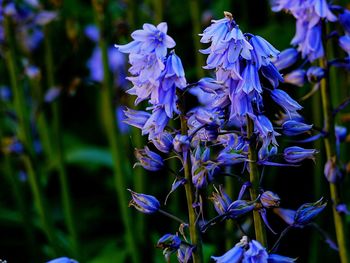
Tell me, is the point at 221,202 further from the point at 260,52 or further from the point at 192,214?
the point at 260,52

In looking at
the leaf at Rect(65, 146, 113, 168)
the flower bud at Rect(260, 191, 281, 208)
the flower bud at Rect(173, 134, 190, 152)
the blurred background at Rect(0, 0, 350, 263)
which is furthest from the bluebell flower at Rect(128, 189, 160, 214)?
the leaf at Rect(65, 146, 113, 168)

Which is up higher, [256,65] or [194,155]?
[256,65]

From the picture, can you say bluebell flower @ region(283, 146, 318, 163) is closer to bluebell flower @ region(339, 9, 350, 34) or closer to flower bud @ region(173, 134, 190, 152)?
flower bud @ region(173, 134, 190, 152)

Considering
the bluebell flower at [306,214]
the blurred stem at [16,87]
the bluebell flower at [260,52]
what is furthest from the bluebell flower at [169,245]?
the blurred stem at [16,87]

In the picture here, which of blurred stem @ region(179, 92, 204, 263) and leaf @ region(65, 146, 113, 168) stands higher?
blurred stem @ region(179, 92, 204, 263)

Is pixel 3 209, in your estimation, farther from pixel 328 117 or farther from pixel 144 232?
pixel 328 117

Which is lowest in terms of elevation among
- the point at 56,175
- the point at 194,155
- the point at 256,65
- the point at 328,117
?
the point at 56,175

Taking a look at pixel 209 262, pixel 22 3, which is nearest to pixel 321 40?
pixel 209 262

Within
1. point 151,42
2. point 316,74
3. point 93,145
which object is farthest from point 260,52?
point 93,145
